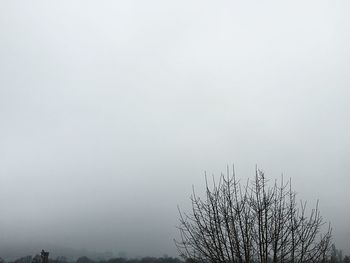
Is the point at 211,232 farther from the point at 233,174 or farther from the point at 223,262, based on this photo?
the point at 233,174

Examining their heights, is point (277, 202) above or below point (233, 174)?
below

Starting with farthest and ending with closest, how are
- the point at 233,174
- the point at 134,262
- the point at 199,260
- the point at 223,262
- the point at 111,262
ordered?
the point at 111,262 < the point at 134,262 < the point at 233,174 < the point at 199,260 < the point at 223,262

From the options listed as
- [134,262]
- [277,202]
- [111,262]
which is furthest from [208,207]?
[111,262]

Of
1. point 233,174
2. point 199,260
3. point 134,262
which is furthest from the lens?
point 134,262

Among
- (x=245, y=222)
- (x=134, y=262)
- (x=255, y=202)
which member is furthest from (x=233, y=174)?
(x=134, y=262)

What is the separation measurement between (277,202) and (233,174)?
1.16 meters

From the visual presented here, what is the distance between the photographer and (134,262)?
299 ft

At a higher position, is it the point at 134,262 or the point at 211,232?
the point at 211,232

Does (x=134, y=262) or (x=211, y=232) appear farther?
(x=134, y=262)

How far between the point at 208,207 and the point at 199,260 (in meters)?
1.14

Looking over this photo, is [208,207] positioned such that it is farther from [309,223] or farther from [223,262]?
[309,223]

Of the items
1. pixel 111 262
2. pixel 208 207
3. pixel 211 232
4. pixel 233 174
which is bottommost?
pixel 111 262

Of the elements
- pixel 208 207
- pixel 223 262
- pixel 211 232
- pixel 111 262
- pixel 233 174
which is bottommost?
pixel 111 262

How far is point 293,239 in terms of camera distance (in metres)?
7.62
